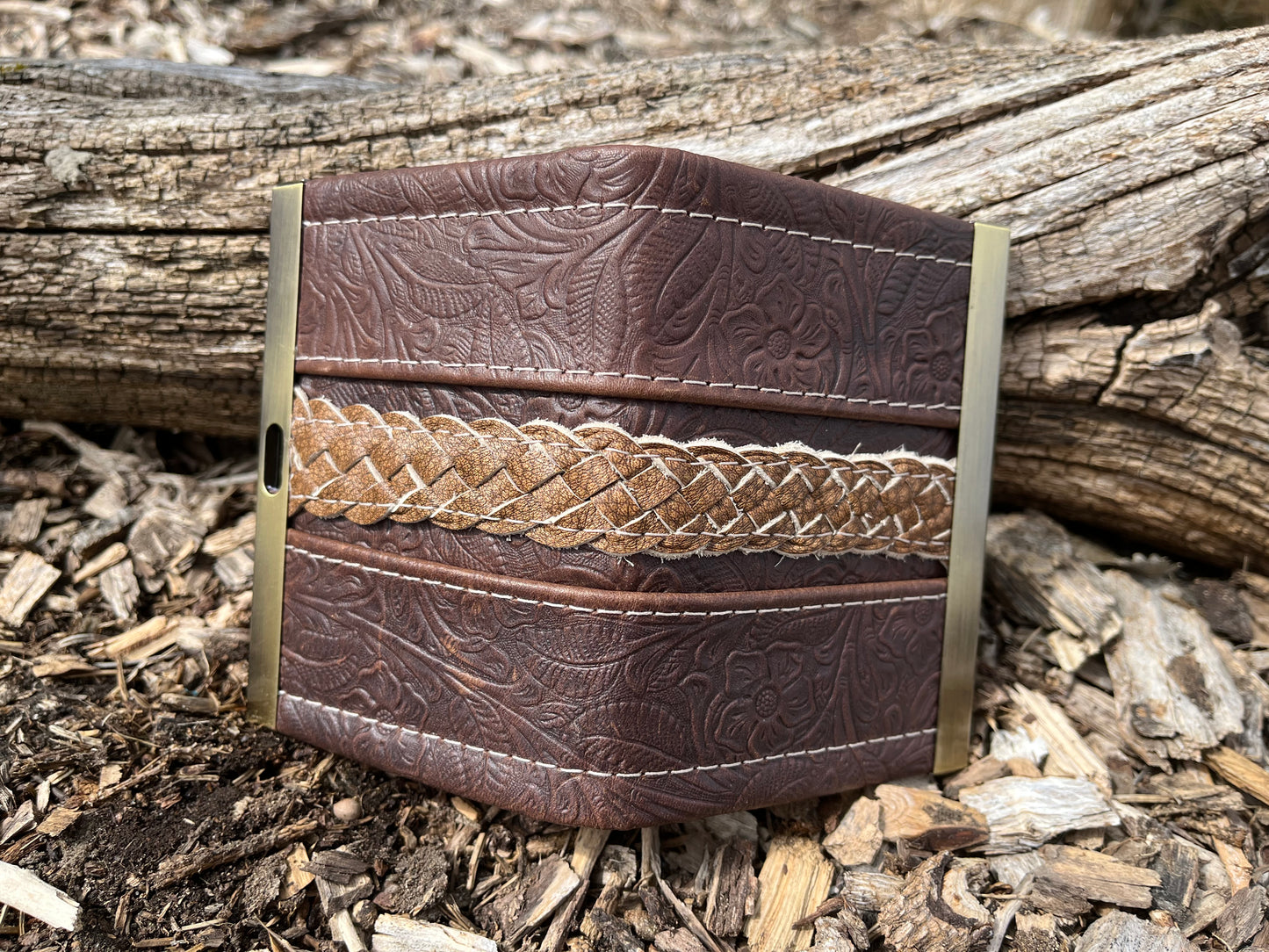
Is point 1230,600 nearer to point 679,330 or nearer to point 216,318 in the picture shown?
point 679,330

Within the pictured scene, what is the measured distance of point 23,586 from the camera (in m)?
1.77

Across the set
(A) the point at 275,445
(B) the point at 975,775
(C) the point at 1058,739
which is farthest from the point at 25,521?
(C) the point at 1058,739

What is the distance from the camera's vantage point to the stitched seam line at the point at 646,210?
128 centimetres

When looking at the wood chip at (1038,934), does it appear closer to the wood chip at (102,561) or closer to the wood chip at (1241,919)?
the wood chip at (1241,919)

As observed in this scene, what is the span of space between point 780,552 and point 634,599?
0.89 ft

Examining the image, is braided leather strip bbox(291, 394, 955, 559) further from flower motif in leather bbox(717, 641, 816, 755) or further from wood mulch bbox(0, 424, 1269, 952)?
wood mulch bbox(0, 424, 1269, 952)

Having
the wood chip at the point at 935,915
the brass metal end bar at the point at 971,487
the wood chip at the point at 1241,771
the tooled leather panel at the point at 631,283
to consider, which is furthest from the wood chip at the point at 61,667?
the wood chip at the point at 1241,771

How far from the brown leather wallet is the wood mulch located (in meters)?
0.14

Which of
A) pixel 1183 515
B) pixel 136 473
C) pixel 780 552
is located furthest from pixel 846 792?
pixel 136 473

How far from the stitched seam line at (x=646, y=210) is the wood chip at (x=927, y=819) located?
3.27ft

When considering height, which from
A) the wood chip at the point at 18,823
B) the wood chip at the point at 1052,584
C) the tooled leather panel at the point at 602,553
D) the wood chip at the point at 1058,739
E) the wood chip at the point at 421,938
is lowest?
the wood chip at the point at 421,938

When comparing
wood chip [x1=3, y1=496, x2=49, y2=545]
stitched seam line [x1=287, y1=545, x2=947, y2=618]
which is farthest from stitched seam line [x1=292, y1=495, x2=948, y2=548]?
wood chip [x1=3, y1=496, x2=49, y2=545]

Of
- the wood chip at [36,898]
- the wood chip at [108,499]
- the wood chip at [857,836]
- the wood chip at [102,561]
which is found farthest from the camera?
the wood chip at [108,499]

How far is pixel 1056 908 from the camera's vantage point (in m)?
1.40
